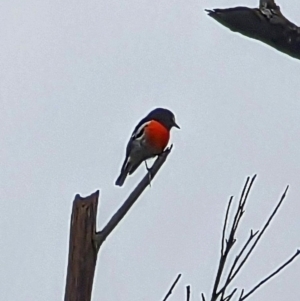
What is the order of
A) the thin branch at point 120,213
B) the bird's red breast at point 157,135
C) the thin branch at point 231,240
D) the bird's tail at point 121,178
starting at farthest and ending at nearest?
the bird's red breast at point 157,135
the bird's tail at point 121,178
the thin branch at point 120,213
the thin branch at point 231,240

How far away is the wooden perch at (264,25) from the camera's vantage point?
924 mm

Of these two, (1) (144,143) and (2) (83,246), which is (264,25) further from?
(1) (144,143)

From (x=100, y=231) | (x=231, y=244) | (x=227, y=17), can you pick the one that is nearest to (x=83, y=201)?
(x=100, y=231)

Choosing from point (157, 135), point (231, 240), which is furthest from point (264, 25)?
Answer: point (157, 135)

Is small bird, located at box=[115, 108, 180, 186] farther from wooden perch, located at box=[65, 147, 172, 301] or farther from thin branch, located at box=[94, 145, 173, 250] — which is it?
wooden perch, located at box=[65, 147, 172, 301]

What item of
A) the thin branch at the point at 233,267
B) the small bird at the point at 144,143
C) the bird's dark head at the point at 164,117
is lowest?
the thin branch at the point at 233,267

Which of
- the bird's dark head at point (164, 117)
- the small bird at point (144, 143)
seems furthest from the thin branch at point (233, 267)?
the bird's dark head at point (164, 117)

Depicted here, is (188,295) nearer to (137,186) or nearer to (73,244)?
(73,244)

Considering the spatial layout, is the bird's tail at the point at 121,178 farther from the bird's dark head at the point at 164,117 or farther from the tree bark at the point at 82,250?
the tree bark at the point at 82,250

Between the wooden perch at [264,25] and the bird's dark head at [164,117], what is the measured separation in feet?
16.3

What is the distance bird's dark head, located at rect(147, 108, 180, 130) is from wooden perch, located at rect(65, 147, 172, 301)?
4248 millimetres

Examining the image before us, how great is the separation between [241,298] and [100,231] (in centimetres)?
64

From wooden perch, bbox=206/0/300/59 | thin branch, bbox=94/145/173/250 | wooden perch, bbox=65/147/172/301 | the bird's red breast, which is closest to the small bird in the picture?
the bird's red breast

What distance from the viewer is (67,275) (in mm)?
1613
